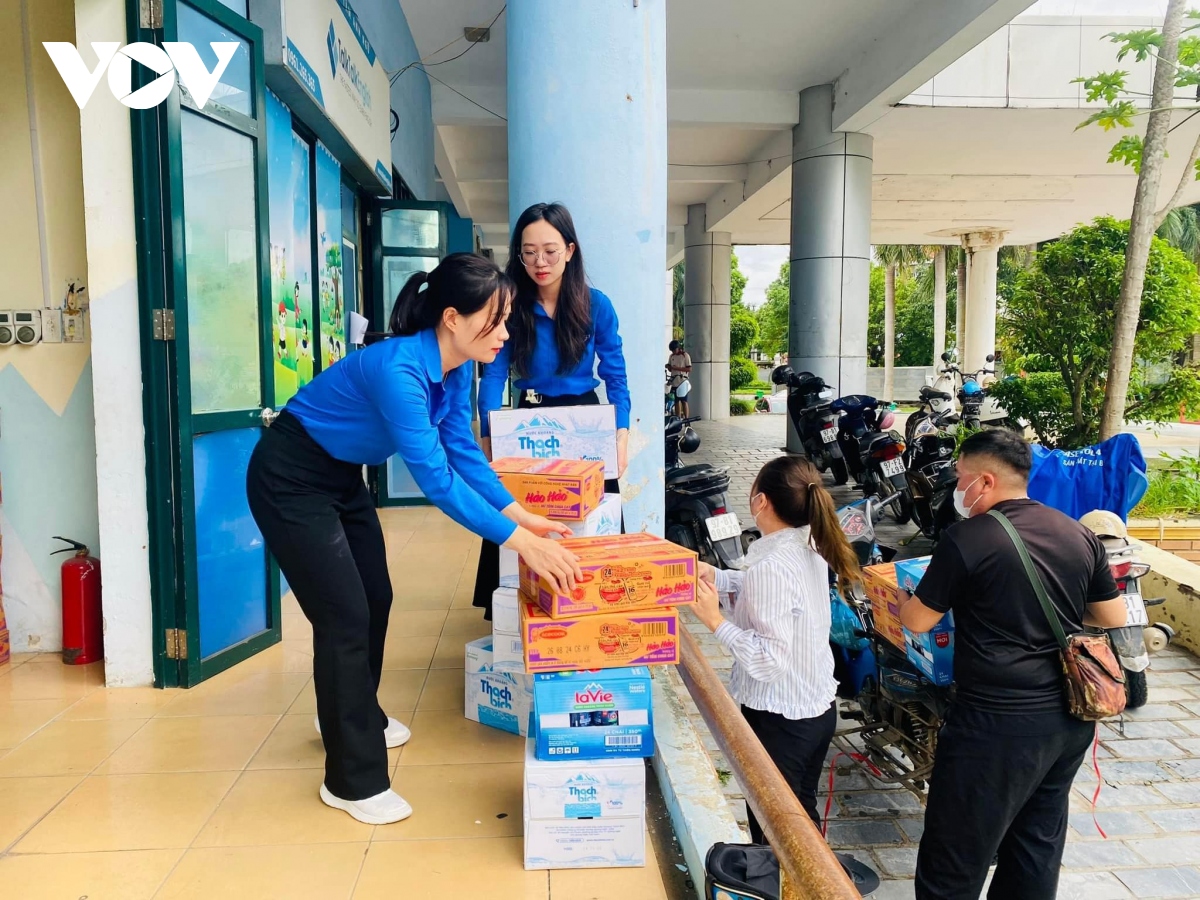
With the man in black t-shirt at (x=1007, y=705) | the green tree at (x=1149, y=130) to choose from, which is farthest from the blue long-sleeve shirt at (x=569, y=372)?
the green tree at (x=1149, y=130)

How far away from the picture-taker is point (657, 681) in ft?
10.0

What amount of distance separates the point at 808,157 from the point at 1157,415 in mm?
4255

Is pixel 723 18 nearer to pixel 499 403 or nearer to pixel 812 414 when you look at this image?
pixel 812 414

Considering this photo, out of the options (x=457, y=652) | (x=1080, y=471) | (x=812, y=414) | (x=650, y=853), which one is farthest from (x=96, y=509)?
(x=812, y=414)

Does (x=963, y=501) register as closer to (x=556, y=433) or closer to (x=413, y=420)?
(x=556, y=433)

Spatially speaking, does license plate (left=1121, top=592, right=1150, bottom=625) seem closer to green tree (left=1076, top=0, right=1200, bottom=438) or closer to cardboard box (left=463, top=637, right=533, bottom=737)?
cardboard box (left=463, top=637, right=533, bottom=737)

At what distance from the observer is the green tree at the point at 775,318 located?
40594mm

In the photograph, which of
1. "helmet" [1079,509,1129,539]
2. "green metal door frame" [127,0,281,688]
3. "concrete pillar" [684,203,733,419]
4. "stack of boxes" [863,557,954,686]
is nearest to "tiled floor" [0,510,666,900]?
"green metal door frame" [127,0,281,688]

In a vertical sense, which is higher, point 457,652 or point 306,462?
point 306,462

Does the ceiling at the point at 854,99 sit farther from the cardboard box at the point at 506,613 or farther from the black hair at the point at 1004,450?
the cardboard box at the point at 506,613

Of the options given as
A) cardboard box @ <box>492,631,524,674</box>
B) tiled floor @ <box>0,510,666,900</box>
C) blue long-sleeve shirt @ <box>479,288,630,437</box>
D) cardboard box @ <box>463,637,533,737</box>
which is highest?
blue long-sleeve shirt @ <box>479,288,630,437</box>

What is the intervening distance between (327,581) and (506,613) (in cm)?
64

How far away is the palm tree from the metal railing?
26.3m

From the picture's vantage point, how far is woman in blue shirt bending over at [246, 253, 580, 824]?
2.03 meters
